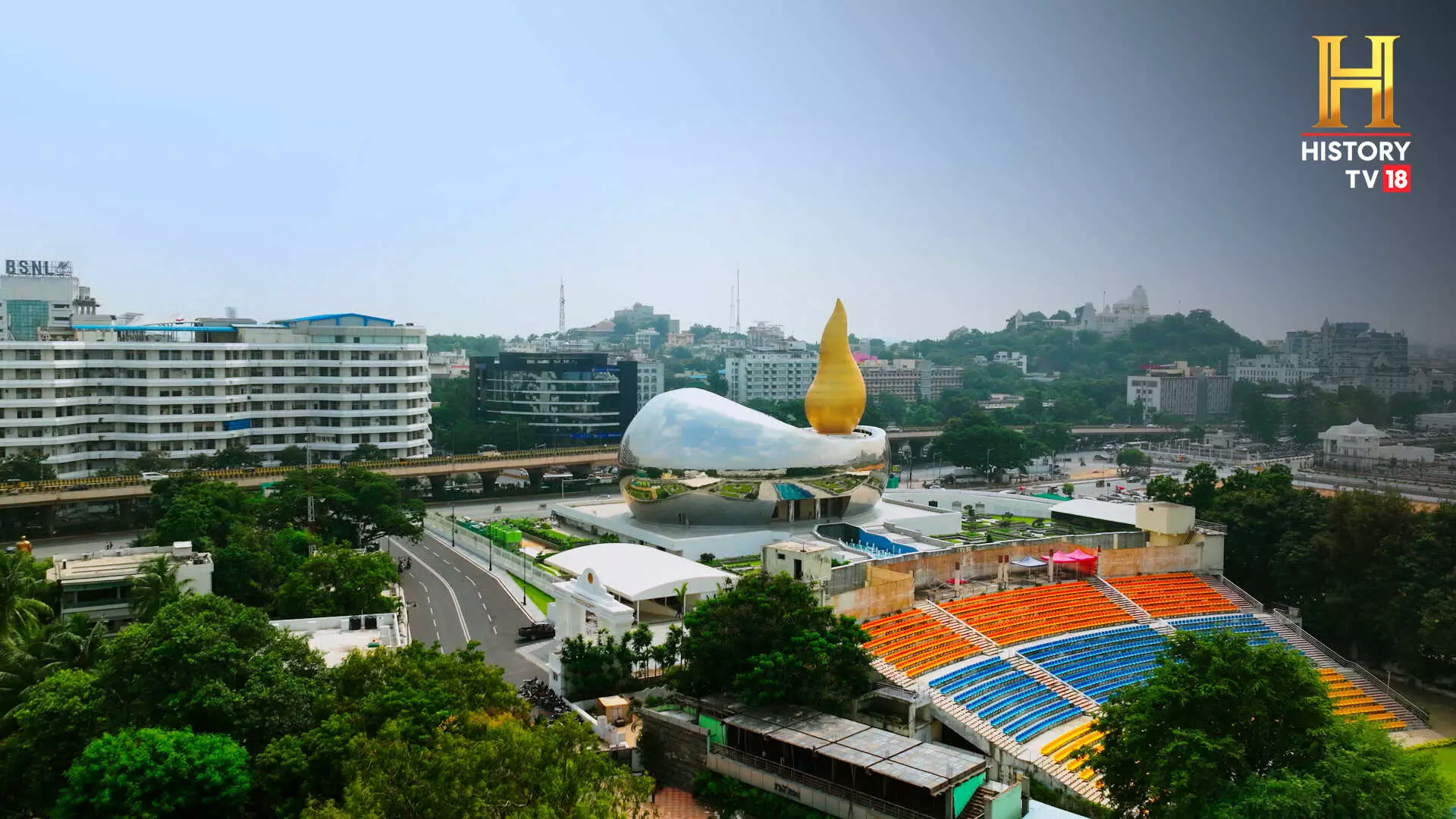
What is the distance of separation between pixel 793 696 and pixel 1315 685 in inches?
523

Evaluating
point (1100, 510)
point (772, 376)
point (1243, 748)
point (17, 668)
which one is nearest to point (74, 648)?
point (17, 668)

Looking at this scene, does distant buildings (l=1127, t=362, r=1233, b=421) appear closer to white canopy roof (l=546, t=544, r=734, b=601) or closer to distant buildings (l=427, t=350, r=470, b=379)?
distant buildings (l=427, t=350, r=470, b=379)

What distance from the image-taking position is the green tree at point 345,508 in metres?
55.6

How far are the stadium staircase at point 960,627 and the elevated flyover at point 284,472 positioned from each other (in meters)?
40.6

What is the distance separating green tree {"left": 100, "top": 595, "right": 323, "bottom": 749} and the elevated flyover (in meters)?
38.4

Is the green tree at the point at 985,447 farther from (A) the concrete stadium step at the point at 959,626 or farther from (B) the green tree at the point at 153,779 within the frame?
(B) the green tree at the point at 153,779

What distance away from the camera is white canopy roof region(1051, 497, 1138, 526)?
65312 millimetres

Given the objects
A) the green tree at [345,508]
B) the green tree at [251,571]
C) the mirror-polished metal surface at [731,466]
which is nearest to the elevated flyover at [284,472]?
the green tree at [345,508]

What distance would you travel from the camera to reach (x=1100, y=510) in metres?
67.6

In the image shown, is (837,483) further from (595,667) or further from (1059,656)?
(595,667)

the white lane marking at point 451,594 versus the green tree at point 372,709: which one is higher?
the green tree at point 372,709

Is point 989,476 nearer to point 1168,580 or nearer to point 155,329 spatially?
point 1168,580

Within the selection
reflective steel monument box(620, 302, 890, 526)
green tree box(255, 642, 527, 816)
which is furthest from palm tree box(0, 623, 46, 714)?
reflective steel monument box(620, 302, 890, 526)

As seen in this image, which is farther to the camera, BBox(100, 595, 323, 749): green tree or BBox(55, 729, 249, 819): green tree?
Answer: BBox(100, 595, 323, 749): green tree
